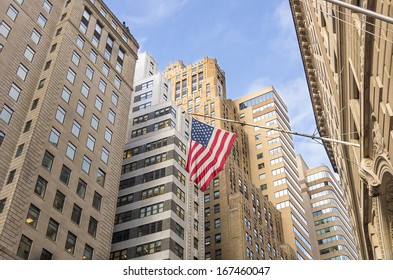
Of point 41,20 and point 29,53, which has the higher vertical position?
point 41,20

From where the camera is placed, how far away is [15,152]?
46.9 m

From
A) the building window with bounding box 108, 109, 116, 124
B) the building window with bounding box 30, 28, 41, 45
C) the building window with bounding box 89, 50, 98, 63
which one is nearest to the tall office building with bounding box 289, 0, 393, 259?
the building window with bounding box 108, 109, 116, 124

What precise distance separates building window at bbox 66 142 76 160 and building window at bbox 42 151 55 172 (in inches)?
98.3

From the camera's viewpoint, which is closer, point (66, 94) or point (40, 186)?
point (40, 186)

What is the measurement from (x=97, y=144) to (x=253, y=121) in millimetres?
87499

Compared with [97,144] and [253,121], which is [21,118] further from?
[253,121]

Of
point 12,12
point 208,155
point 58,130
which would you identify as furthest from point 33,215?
point 208,155

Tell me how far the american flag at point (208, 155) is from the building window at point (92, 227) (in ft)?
91.2

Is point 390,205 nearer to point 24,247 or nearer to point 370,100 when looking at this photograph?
point 370,100

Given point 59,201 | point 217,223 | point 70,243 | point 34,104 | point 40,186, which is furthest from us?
point 217,223

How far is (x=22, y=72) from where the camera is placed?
171ft

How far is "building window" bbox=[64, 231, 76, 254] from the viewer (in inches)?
1818

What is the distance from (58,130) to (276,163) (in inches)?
3168

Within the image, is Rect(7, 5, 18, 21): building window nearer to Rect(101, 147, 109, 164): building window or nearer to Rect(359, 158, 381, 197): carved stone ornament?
Rect(101, 147, 109, 164): building window
